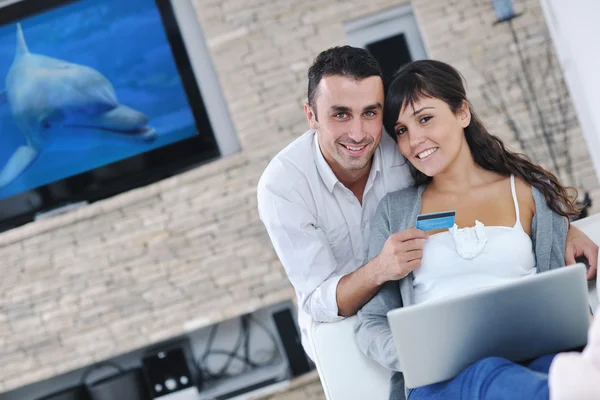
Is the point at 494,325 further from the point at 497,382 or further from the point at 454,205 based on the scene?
the point at 454,205

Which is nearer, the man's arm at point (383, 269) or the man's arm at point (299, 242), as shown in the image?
the man's arm at point (383, 269)

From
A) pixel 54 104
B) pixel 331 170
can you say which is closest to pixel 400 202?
pixel 331 170

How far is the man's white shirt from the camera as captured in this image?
1.83 meters

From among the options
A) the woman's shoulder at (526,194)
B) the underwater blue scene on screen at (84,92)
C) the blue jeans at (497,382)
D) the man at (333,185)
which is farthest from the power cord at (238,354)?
the blue jeans at (497,382)

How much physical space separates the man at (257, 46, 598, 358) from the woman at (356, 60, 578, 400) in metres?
0.06

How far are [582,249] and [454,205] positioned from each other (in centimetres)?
32

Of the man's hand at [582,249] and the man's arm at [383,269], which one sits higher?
the man's arm at [383,269]

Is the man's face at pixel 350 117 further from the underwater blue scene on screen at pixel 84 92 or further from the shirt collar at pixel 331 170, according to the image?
the underwater blue scene on screen at pixel 84 92

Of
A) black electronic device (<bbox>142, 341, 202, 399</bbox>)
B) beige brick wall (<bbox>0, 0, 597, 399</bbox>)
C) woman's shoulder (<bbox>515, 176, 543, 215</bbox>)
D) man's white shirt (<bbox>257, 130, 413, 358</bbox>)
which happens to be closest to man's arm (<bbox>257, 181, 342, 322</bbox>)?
man's white shirt (<bbox>257, 130, 413, 358</bbox>)

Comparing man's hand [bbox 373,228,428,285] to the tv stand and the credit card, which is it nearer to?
the credit card

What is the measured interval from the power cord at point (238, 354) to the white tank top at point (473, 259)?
72.6 inches

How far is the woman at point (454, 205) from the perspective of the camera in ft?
5.35

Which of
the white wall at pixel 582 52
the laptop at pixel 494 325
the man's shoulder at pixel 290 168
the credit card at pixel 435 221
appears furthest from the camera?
the white wall at pixel 582 52

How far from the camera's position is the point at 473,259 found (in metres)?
1.64
